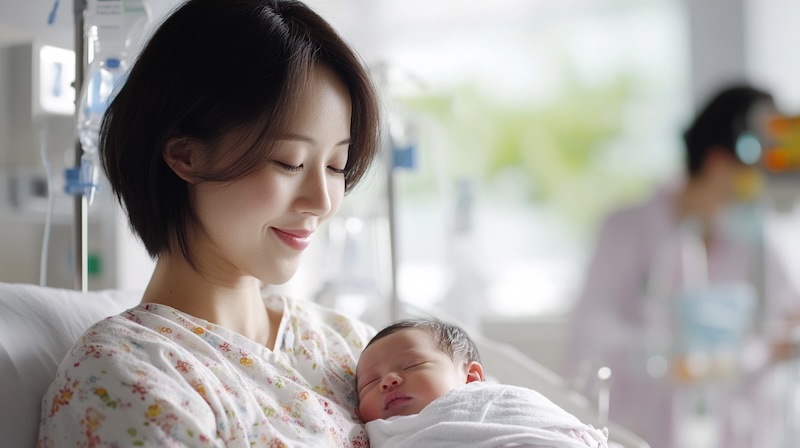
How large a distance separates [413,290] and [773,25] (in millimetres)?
1904

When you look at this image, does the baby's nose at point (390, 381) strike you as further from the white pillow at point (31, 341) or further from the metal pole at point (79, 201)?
the metal pole at point (79, 201)

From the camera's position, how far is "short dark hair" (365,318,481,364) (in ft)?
4.40

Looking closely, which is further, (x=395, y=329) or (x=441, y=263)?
(x=441, y=263)

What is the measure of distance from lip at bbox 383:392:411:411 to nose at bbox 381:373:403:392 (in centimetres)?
1

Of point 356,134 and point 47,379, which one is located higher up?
point 356,134

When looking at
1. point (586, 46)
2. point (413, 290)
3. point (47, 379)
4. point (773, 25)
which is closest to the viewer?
point (47, 379)

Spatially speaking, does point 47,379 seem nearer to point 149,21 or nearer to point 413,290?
point 149,21

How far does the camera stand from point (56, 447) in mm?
1011

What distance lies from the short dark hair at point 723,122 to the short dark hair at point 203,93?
1853 millimetres

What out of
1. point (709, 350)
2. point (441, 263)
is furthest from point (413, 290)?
point (709, 350)

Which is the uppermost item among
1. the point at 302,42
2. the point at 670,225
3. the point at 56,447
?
the point at 302,42

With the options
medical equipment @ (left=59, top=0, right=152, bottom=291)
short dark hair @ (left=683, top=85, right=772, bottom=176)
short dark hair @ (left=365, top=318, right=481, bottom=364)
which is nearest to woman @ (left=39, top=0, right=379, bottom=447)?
short dark hair @ (left=365, top=318, right=481, bottom=364)

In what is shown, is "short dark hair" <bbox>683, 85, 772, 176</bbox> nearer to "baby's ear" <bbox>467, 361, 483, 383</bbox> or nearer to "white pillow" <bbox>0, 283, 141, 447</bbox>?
"baby's ear" <bbox>467, 361, 483, 383</bbox>

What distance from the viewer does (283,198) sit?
1.15 m
